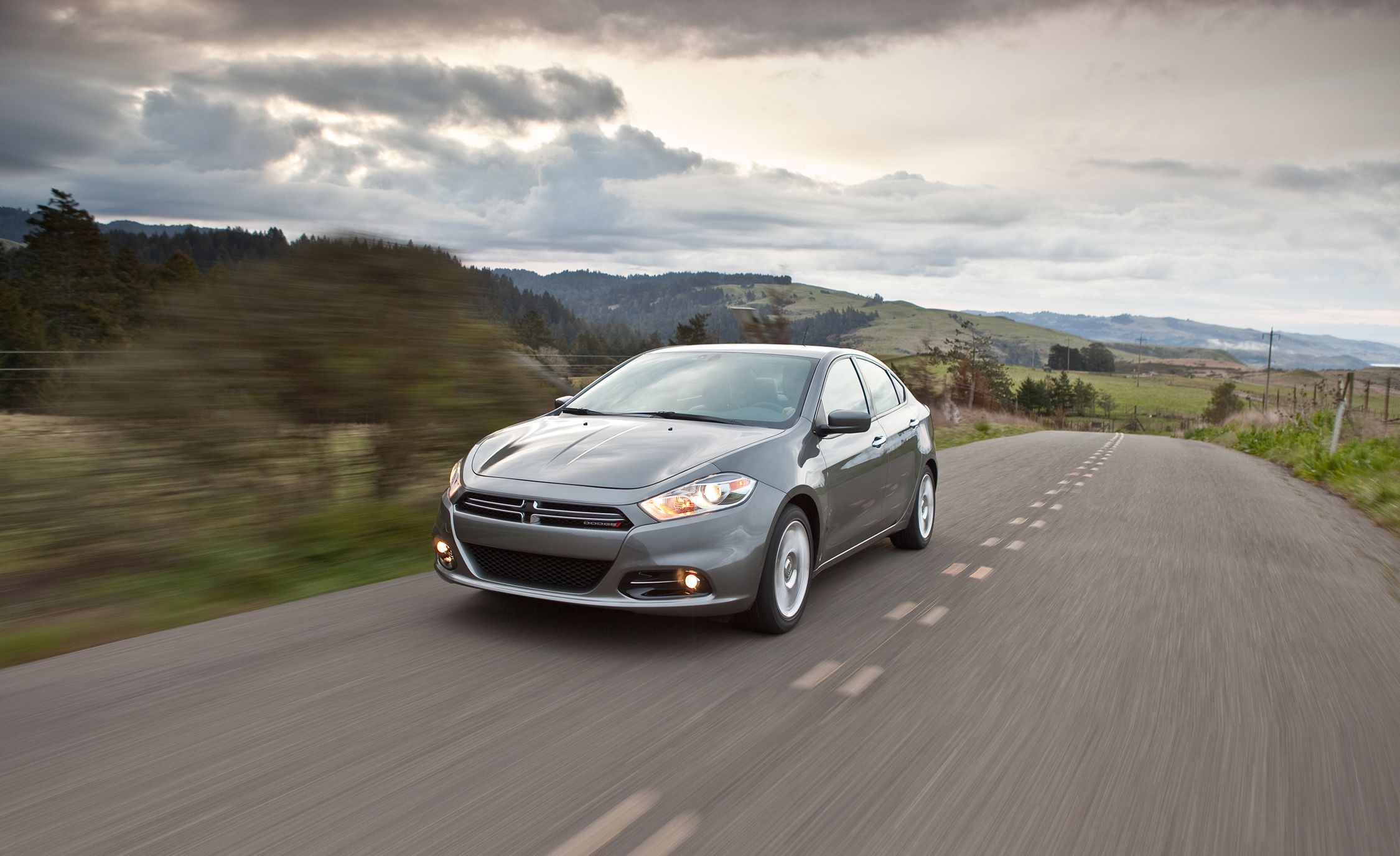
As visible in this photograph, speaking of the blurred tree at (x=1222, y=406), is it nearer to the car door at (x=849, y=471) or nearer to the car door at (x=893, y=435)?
the car door at (x=893, y=435)

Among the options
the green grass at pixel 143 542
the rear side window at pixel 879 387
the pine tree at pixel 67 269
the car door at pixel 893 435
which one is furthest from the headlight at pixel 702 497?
the pine tree at pixel 67 269

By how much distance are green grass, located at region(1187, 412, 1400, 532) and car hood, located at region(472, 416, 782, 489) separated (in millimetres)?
9472

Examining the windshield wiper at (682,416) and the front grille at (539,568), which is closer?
the front grille at (539,568)

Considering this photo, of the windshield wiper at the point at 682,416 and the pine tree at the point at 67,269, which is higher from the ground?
the pine tree at the point at 67,269

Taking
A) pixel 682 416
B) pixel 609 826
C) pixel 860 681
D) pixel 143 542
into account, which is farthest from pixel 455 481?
pixel 609 826

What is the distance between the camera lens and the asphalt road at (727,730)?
3064 millimetres

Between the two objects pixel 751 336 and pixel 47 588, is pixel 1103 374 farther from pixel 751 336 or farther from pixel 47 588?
pixel 47 588

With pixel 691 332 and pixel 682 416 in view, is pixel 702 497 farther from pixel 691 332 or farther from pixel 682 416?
pixel 691 332

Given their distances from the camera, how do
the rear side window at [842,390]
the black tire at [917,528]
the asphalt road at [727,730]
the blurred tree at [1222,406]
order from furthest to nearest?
the blurred tree at [1222,406]
the black tire at [917,528]
the rear side window at [842,390]
the asphalt road at [727,730]

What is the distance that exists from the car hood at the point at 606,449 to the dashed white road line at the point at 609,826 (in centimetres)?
185

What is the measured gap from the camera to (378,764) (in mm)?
3443

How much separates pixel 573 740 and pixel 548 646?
1152 millimetres

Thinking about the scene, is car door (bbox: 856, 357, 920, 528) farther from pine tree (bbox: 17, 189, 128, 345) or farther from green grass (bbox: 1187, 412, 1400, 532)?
pine tree (bbox: 17, 189, 128, 345)

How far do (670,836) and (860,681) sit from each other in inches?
70.6
